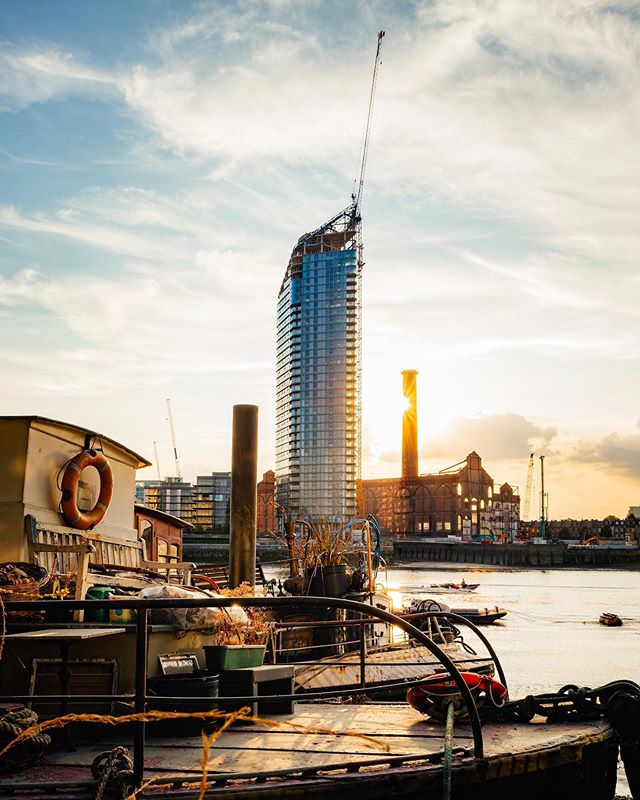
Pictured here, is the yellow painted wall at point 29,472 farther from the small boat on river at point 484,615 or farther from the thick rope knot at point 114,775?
the small boat on river at point 484,615

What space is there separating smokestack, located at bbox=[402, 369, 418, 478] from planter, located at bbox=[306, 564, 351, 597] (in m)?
165

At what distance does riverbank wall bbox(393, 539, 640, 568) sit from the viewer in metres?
145

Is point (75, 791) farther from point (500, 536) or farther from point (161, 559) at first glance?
point (500, 536)

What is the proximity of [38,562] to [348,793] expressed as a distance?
623 cm

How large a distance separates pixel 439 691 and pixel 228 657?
2.04 meters

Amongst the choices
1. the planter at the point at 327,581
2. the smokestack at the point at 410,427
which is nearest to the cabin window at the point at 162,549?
the planter at the point at 327,581

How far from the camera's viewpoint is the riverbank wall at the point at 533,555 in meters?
145

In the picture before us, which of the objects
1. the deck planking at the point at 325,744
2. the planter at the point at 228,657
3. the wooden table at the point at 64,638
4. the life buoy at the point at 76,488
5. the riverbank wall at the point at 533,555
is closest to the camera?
the deck planking at the point at 325,744

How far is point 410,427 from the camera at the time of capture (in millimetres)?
182625

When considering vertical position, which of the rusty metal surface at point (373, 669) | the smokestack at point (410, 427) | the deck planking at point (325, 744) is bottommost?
the rusty metal surface at point (373, 669)

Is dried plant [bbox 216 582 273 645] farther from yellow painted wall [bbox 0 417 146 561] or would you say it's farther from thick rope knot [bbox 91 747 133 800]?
thick rope knot [bbox 91 747 133 800]

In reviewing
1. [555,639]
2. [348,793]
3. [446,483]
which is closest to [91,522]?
[348,793]

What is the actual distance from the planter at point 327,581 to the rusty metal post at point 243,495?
2.65 meters

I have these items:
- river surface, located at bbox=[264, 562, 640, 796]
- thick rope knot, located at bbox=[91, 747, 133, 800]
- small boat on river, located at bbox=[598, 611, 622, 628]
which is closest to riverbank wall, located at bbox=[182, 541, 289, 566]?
river surface, located at bbox=[264, 562, 640, 796]
